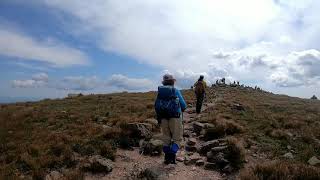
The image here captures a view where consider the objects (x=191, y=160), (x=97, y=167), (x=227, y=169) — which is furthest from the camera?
(x=191, y=160)

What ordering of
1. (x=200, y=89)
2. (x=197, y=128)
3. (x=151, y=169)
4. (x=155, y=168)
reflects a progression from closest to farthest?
(x=151, y=169), (x=155, y=168), (x=197, y=128), (x=200, y=89)

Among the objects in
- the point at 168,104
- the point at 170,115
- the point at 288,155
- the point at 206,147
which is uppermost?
the point at 168,104

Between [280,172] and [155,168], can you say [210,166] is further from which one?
[280,172]

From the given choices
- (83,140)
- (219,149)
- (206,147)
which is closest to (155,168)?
(219,149)

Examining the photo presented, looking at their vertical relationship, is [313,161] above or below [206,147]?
below

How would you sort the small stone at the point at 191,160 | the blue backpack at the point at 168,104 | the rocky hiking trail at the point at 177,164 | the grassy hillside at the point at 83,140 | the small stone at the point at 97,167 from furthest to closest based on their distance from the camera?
1. the small stone at the point at 191,160
2. the blue backpack at the point at 168,104
3. the grassy hillside at the point at 83,140
4. the small stone at the point at 97,167
5. the rocky hiking trail at the point at 177,164

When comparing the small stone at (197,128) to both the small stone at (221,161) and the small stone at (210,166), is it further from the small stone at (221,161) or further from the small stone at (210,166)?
the small stone at (210,166)

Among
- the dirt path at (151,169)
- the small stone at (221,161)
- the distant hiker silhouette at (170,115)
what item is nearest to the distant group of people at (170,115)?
the distant hiker silhouette at (170,115)

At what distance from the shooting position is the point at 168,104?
1161cm

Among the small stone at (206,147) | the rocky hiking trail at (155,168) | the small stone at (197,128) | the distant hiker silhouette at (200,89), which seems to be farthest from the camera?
the distant hiker silhouette at (200,89)

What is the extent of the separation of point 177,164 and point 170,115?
160 centimetres

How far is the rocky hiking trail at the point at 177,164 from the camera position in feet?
34.8

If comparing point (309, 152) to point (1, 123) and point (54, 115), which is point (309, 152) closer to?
point (54, 115)

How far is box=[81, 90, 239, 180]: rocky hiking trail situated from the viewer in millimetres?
10617
